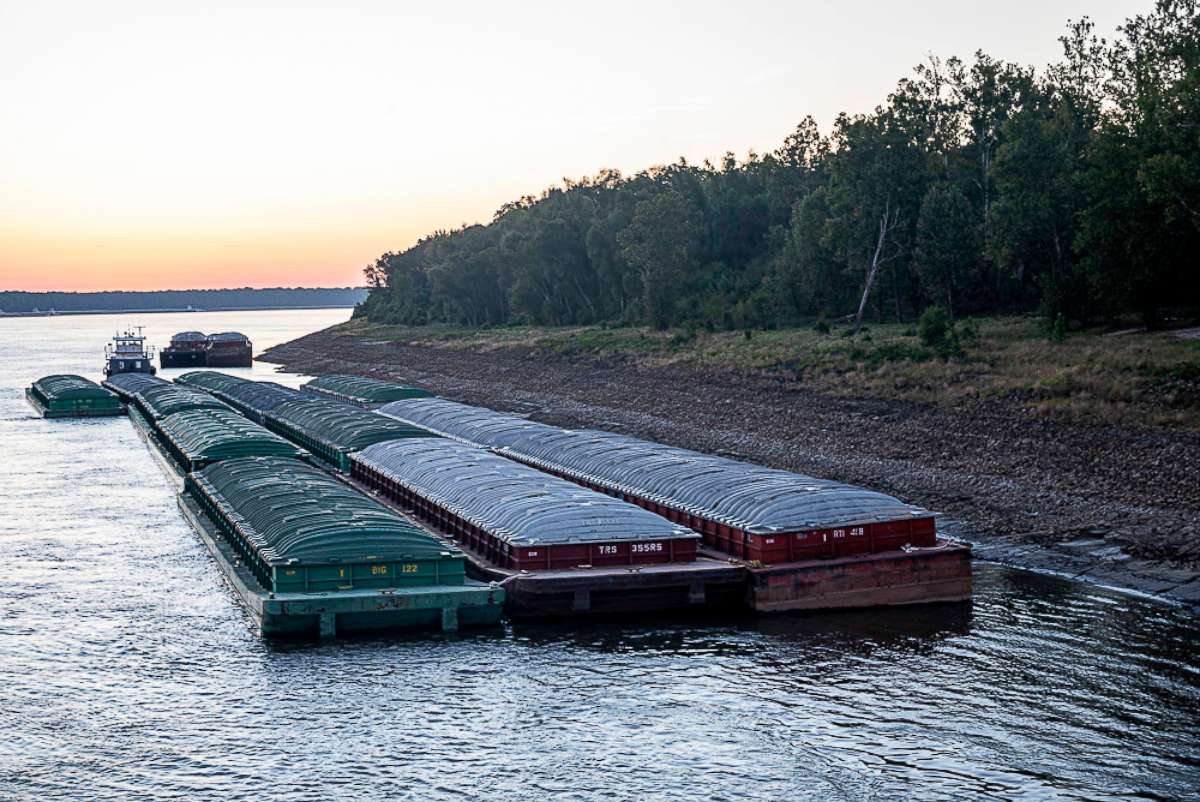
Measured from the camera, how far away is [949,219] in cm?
8875


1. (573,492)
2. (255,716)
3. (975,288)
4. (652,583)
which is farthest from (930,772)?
(975,288)

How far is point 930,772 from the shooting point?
2284 cm

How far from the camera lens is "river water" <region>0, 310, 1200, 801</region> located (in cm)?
→ 2275

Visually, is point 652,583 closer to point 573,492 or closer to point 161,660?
point 573,492

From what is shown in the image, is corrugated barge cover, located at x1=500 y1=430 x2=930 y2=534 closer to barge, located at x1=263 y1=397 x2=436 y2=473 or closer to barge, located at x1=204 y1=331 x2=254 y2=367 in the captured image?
barge, located at x1=263 y1=397 x2=436 y2=473

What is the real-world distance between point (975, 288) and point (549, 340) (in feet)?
156

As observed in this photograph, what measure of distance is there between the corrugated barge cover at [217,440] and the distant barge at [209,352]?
102m

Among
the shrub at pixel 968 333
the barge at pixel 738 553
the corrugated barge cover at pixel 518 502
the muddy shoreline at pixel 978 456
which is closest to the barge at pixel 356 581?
the barge at pixel 738 553

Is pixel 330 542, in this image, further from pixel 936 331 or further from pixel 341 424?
pixel 936 331

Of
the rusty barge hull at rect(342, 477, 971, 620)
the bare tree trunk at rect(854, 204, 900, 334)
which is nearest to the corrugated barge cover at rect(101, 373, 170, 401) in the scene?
the bare tree trunk at rect(854, 204, 900, 334)

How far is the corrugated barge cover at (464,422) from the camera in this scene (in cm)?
5388

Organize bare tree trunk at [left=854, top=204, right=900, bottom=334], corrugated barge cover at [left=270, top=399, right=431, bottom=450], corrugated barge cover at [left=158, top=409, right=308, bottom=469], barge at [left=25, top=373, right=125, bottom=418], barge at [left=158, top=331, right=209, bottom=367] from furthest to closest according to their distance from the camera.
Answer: barge at [left=158, top=331, right=209, bottom=367]
barge at [left=25, top=373, right=125, bottom=418]
bare tree trunk at [left=854, top=204, right=900, bottom=334]
corrugated barge cover at [left=270, top=399, right=431, bottom=450]
corrugated barge cover at [left=158, top=409, right=308, bottom=469]

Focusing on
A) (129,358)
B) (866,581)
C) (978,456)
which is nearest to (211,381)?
(129,358)

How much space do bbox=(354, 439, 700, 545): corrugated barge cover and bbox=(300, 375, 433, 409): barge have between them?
3172 centimetres
